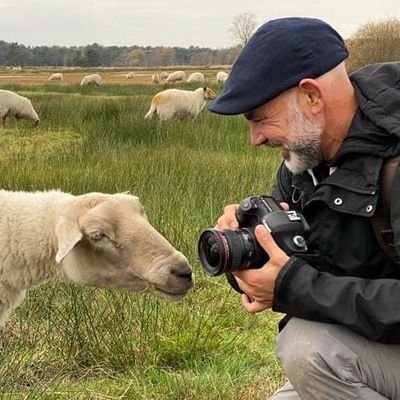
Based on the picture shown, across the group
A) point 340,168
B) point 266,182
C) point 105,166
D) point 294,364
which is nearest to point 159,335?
point 294,364

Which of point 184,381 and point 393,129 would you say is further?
point 184,381

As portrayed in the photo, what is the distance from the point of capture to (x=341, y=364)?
8.52 feet

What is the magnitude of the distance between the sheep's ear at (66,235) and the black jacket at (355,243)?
131cm

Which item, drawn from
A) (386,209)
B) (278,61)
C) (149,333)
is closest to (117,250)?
(149,333)

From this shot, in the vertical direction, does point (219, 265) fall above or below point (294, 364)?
above

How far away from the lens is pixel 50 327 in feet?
14.6

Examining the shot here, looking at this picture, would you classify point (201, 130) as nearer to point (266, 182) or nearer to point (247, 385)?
point (266, 182)

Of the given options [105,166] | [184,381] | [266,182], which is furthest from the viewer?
[105,166]

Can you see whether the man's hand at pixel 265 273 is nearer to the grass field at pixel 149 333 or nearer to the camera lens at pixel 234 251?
the camera lens at pixel 234 251

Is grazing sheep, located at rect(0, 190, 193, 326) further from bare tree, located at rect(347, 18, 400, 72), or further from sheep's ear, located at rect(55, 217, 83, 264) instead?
bare tree, located at rect(347, 18, 400, 72)

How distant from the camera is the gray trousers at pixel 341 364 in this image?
2596 mm

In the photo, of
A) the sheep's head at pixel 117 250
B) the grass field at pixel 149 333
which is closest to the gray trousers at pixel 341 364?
the grass field at pixel 149 333

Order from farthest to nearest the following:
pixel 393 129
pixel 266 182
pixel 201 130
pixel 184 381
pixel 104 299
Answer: pixel 201 130, pixel 266 182, pixel 104 299, pixel 184 381, pixel 393 129

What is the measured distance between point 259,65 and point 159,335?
2127 mm
